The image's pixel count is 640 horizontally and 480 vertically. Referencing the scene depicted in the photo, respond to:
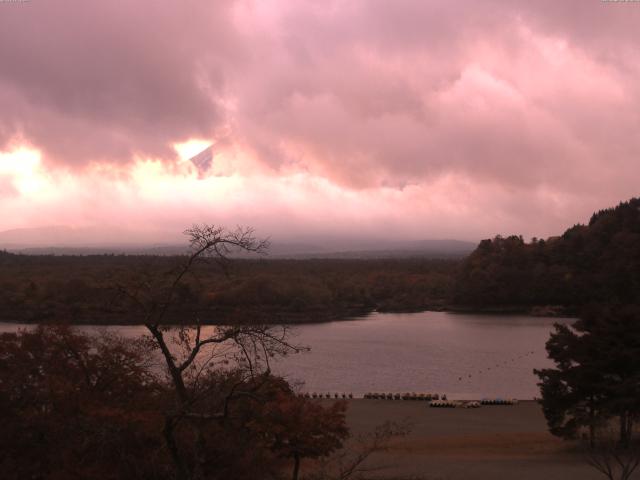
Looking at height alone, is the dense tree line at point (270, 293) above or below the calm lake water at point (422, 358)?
above

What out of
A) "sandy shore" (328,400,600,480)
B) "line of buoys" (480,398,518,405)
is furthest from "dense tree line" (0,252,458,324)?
"sandy shore" (328,400,600,480)

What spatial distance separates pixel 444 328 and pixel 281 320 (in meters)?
52.0

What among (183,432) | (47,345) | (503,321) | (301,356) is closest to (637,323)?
(183,432)

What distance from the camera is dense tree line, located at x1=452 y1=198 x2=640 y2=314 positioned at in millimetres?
69938

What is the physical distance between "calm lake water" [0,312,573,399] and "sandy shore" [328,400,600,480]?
375 cm

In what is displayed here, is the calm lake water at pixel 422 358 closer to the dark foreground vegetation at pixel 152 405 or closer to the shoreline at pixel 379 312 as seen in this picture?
the shoreline at pixel 379 312

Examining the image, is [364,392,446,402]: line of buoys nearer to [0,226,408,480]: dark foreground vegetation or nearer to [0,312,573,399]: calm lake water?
[0,312,573,399]: calm lake water

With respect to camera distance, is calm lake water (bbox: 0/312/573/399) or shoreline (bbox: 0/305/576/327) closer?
calm lake water (bbox: 0/312/573/399)

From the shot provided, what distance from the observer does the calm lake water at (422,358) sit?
102 ft

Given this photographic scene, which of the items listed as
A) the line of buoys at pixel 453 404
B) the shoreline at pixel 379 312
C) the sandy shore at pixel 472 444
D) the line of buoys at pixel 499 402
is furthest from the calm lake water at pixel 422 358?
the sandy shore at pixel 472 444

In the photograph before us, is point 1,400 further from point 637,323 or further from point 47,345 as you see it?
point 637,323

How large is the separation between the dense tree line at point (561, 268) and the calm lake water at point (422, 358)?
41.8ft

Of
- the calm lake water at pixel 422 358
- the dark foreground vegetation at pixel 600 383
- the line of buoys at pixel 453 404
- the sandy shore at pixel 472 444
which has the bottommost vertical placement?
the calm lake water at pixel 422 358

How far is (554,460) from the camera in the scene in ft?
52.1
